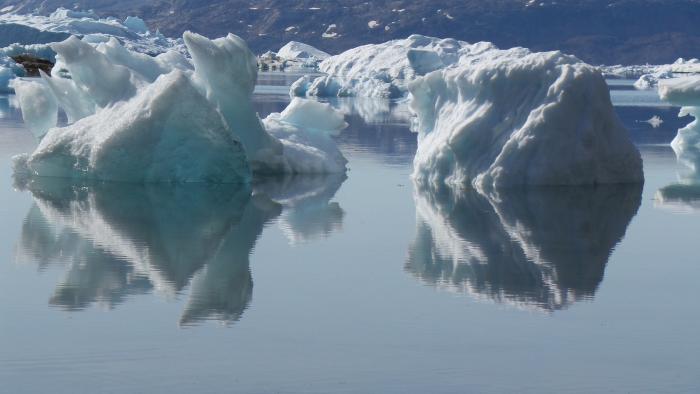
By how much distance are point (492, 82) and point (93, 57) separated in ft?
16.8

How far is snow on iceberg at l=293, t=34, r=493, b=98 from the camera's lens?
50.7m

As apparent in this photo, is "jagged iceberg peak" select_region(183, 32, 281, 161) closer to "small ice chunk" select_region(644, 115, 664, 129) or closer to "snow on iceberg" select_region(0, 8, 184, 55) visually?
"small ice chunk" select_region(644, 115, 664, 129)

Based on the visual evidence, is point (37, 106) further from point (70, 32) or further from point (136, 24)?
point (136, 24)

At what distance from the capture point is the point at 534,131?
50.2 ft

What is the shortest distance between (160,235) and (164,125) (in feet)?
12.0

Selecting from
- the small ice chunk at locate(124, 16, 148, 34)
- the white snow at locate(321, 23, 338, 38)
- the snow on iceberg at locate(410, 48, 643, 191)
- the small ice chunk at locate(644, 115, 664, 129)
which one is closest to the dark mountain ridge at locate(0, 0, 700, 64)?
the white snow at locate(321, 23, 338, 38)

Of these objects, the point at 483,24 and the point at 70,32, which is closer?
the point at 70,32

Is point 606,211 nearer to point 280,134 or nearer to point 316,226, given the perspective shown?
point 316,226

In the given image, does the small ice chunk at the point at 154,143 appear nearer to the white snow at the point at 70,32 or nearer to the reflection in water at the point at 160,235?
the reflection in water at the point at 160,235

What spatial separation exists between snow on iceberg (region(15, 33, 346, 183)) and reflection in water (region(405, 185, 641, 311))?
2.55m

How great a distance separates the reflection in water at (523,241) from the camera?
912 cm

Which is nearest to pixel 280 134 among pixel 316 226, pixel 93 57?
pixel 93 57

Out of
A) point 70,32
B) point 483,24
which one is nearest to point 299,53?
point 70,32

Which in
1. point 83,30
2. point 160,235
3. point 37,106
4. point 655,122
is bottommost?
point 83,30
